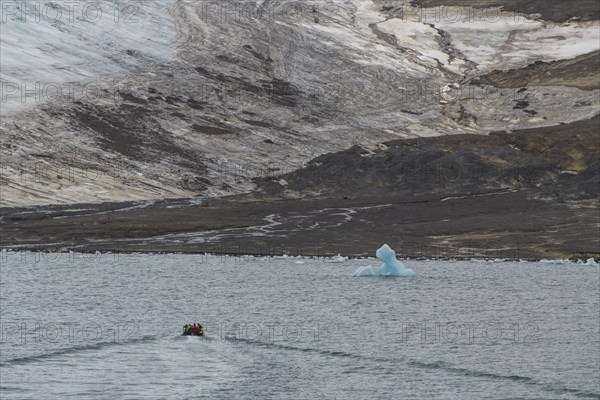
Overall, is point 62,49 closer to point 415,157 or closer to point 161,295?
point 415,157

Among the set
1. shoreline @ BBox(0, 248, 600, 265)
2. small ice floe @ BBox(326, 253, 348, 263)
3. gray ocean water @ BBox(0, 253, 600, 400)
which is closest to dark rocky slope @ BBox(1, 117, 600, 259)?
shoreline @ BBox(0, 248, 600, 265)

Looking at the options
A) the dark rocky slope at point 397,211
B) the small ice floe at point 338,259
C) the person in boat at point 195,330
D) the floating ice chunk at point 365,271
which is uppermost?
the dark rocky slope at point 397,211

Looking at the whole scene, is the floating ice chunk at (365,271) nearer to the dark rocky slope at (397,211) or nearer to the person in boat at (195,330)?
→ the dark rocky slope at (397,211)

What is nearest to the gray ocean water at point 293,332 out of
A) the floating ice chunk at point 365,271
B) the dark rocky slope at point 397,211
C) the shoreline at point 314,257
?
the floating ice chunk at point 365,271

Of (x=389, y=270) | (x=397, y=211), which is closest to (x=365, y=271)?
(x=389, y=270)

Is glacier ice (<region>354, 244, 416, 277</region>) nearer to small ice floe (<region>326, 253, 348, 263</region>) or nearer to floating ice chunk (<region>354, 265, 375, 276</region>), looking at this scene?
floating ice chunk (<region>354, 265, 375, 276</region>)

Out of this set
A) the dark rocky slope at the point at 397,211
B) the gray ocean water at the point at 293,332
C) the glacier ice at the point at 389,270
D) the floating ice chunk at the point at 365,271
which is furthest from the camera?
the dark rocky slope at the point at 397,211

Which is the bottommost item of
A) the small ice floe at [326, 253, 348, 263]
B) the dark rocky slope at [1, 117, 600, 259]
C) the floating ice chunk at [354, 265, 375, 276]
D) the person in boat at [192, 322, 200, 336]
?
the person in boat at [192, 322, 200, 336]

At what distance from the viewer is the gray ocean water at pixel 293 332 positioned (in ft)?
185

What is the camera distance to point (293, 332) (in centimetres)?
7225

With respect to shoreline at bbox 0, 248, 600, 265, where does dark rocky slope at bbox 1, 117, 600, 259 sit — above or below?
above

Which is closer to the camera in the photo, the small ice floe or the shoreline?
the small ice floe

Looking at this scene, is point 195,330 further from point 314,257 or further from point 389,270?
point 314,257

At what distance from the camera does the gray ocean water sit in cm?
5650
